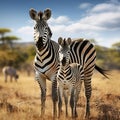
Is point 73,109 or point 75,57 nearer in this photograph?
point 73,109

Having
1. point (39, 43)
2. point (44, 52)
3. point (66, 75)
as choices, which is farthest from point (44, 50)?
point (66, 75)

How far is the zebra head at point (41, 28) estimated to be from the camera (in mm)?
7133

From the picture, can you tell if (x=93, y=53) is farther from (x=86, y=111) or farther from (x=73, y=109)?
(x=73, y=109)

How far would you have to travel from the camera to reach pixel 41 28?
7238 millimetres

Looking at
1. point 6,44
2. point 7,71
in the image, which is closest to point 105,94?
point 7,71

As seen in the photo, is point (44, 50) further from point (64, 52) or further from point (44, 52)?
point (64, 52)

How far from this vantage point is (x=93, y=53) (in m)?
9.52

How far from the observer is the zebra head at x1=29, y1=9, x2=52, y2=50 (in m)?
7.13

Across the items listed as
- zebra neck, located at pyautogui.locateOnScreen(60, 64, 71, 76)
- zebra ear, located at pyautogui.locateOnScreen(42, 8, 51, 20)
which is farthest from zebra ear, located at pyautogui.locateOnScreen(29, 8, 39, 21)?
zebra neck, located at pyautogui.locateOnScreen(60, 64, 71, 76)

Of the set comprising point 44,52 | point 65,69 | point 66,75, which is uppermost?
point 44,52

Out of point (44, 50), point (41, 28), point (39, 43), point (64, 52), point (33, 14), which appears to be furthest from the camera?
point (44, 50)

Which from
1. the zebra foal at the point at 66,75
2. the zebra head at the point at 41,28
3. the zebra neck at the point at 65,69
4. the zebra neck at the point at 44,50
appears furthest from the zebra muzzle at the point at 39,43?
the zebra neck at the point at 65,69

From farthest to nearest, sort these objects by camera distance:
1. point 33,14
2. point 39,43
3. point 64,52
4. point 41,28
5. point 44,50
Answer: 1. point 44,50
2. point 33,14
3. point 41,28
4. point 39,43
5. point 64,52

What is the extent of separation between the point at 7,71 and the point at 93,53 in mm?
21987
